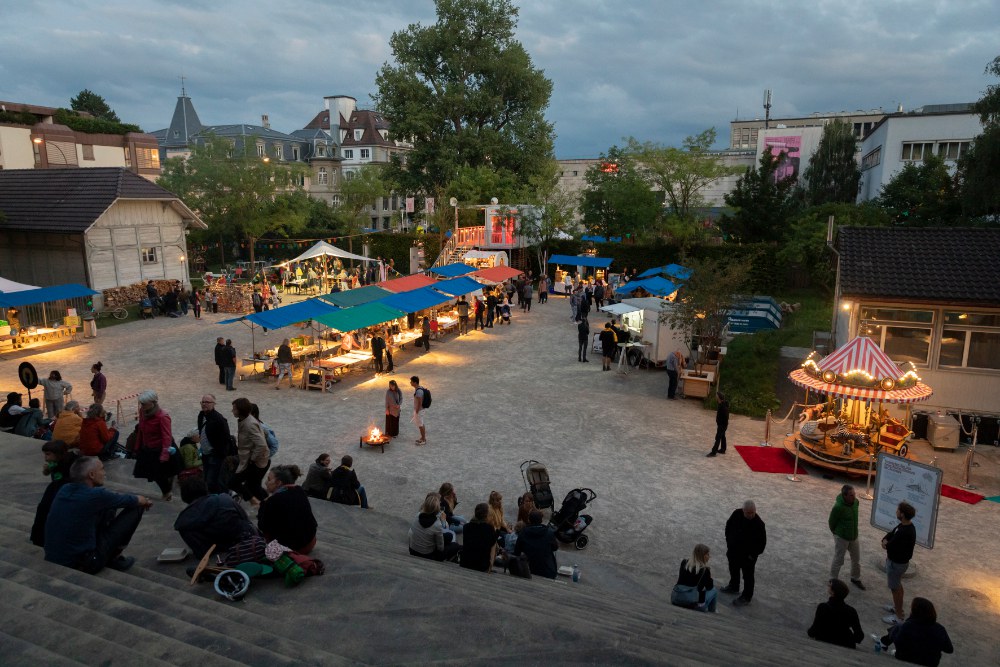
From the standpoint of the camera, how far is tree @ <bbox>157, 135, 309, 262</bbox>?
4009 centimetres

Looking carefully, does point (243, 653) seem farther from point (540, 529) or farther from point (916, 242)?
point (916, 242)

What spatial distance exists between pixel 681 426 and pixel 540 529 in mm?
7734

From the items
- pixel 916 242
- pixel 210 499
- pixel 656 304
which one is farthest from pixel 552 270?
pixel 210 499

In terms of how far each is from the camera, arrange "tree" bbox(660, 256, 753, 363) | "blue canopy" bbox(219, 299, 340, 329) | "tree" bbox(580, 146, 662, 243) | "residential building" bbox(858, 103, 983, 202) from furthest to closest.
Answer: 1. "residential building" bbox(858, 103, 983, 202)
2. "tree" bbox(580, 146, 662, 243)
3. "tree" bbox(660, 256, 753, 363)
4. "blue canopy" bbox(219, 299, 340, 329)

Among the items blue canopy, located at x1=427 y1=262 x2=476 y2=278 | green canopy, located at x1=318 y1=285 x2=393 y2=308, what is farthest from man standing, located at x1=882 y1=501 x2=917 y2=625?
blue canopy, located at x1=427 y1=262 x2=476 y2=278

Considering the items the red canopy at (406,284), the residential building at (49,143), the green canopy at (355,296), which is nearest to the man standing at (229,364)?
the green canopy at (355,296)

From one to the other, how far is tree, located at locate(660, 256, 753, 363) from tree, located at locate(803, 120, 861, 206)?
4181cm

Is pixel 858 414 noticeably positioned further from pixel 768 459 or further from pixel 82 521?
pixel 82 521

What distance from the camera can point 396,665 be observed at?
453 centimetres

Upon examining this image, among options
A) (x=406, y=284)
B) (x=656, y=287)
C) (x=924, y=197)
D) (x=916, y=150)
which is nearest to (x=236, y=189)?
(x=406, y=284)

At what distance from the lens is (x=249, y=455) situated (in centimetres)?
789

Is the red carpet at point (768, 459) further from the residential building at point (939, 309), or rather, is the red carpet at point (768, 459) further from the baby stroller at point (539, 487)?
the baby stroller at point (539, 487)

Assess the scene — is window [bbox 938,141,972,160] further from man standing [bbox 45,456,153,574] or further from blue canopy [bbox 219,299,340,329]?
man standing [bbox 45,456,153,574]

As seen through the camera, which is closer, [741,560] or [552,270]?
[741,560]
